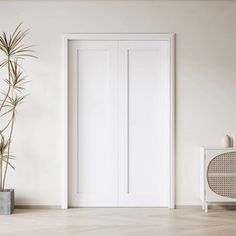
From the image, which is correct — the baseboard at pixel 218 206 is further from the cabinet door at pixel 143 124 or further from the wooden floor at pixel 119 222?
the cabinet door at pixel 143 124

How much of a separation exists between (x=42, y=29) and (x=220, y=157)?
2.43 metres

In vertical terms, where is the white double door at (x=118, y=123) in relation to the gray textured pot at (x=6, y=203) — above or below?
above

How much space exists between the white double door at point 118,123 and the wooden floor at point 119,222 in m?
0.24

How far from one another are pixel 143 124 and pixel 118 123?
287 mm

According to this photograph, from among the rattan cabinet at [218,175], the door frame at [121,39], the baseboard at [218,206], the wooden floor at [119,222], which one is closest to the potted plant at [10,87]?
the door frame at [121,39]

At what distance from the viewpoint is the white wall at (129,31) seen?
5277 mm

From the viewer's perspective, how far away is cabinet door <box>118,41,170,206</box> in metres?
5.35

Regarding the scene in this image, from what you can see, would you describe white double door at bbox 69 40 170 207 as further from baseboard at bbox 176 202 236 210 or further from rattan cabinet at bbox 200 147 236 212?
rattan cabinet at bbox 200 147 236 212

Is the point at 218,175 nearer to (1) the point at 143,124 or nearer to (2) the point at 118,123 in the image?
(1) the point at 143,124

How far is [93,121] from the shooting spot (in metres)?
5.36

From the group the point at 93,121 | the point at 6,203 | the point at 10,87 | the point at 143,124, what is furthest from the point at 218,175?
the point at 10,87

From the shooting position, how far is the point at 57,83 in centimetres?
530

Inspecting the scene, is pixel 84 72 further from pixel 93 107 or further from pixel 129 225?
pixel 129 225

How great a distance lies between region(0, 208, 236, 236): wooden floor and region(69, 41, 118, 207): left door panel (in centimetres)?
25
